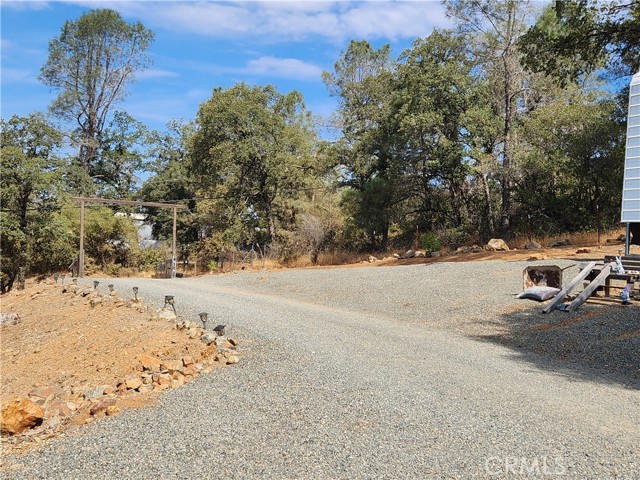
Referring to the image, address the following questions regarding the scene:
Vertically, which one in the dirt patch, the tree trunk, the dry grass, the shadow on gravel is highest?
the tree trunk

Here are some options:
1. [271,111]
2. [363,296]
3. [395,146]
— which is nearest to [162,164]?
[271,111]

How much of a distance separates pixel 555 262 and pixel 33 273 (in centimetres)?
2418

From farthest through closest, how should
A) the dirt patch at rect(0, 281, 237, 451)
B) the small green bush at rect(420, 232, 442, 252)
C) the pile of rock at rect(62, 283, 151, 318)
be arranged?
the small green bush at rect(420, 232, 442, 252), the pile of rock at rect(62, 283, 151, 318), the dirt patch at rect(0, 281, 237, 451)

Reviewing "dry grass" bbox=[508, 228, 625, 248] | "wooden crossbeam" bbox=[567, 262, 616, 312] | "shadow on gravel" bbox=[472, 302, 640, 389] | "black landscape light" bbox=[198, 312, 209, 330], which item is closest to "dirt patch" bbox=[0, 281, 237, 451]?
"black landscape light" bbox=[198, 312, 209, 330]

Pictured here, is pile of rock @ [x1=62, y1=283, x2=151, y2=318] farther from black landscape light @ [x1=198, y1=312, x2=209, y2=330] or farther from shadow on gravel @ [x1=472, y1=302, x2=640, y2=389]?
shadow on gravel @ [x1=472, y1=302, x2=640, y2=389]

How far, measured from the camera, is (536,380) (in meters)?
5.36

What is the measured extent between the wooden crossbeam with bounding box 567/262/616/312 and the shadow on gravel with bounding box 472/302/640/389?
0.44 ft

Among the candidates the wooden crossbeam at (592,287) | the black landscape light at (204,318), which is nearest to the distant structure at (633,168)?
the wooden crossbeam at (592,287)

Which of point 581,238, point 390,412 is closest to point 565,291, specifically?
point 390,412

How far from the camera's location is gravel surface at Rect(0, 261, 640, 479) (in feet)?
11.0

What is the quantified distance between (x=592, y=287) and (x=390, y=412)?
22.2 ft

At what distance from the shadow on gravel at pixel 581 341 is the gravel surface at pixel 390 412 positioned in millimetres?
34

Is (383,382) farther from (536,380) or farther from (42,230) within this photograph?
(42,230)

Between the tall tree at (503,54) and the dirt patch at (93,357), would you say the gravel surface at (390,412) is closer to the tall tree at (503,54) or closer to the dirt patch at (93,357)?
the dirt patch at (93,357)
